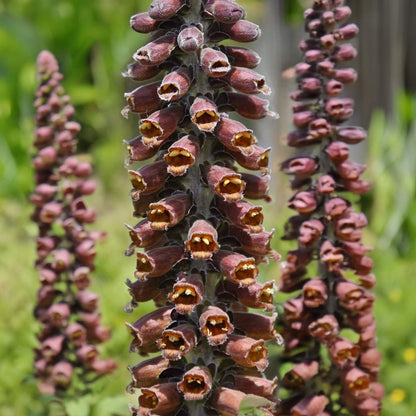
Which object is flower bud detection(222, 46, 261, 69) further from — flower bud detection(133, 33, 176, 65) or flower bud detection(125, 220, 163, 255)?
flower bud detection(125, 220, 163, 255)

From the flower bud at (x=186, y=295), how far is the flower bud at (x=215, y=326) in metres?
0.05

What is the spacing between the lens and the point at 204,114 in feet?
6.46

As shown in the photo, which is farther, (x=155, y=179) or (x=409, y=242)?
(x=409, y=242)

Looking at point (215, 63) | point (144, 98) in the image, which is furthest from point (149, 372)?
Answer: point (215, 63)

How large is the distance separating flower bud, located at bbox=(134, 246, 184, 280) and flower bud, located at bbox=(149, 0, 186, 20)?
0.66 meters

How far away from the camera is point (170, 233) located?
6.88 feet

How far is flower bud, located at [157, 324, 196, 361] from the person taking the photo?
6.22 ft

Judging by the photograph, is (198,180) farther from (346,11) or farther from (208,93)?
(346,11)

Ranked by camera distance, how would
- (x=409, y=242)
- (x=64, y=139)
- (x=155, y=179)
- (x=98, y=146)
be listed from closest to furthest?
(x=155, y=179), (x=64, y=139), (x=409, y=242), (x=98, y=146)

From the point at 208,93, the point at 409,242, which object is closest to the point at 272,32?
the point at 409,242

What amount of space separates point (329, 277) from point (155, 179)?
94 cm

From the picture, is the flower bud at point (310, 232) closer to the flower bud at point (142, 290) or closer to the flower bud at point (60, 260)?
the flower bud at point (142, 290)

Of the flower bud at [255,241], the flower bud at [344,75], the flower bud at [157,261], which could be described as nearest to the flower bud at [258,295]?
the flower bud at [255,241]

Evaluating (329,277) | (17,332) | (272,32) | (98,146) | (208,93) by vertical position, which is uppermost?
(272,32)
